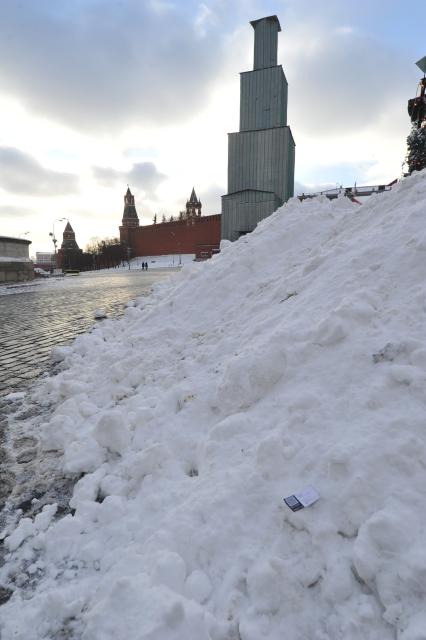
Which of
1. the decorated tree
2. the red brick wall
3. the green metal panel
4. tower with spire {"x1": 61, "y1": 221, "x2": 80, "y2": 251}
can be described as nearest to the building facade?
the decorated tree

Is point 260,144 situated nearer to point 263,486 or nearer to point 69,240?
point 263,486

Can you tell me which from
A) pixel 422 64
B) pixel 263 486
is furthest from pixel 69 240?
pixel 263 486

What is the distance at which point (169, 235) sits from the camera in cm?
6556

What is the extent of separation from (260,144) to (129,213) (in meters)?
55.6

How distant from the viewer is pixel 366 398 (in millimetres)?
2084

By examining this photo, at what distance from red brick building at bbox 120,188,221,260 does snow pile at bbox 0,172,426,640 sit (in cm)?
5138

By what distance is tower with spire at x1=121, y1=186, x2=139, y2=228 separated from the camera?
75.6 meters

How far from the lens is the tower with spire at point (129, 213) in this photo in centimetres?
7556

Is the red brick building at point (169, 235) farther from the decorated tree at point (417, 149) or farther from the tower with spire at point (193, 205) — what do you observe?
the decorated tree at point (417, 149)

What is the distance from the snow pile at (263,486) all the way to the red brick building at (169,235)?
169 ft

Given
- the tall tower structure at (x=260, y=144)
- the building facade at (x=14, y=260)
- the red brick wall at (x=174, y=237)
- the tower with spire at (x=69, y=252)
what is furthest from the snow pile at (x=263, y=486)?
the tower with spire at (x=69, y=252)

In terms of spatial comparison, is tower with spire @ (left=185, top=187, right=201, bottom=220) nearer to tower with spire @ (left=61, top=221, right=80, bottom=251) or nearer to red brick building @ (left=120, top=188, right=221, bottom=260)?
red brick building @ (left=120, top=188, right=221, bottom=260)

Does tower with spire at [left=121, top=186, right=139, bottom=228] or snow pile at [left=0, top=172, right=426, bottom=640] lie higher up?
tower with spire at [left=121, top=186, right=139, bottom=228]

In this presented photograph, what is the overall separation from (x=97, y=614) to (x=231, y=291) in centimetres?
397
